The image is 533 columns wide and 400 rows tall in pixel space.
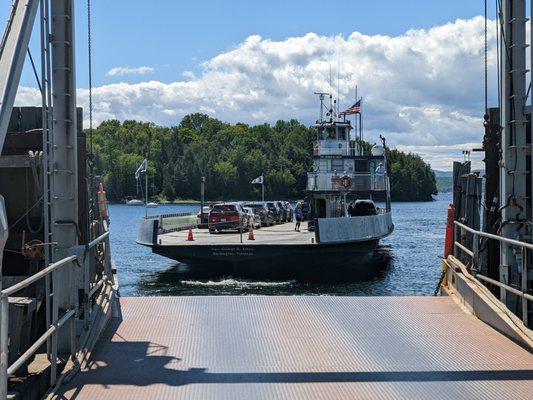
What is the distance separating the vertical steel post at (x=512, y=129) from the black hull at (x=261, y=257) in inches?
684

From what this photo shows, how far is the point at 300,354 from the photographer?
716 cm

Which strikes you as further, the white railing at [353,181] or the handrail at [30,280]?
the white railing at [353,181]

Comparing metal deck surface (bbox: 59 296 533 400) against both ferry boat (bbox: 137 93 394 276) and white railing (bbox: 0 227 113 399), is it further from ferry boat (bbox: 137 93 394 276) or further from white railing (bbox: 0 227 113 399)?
ferry boat (bbox: 137 93 394 276)

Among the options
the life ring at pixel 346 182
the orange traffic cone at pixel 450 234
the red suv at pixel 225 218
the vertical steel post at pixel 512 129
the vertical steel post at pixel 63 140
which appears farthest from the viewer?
the red suv at pixel 225 218

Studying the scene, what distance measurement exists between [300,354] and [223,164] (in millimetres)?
152331

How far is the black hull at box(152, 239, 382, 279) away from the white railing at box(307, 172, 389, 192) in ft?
25.1

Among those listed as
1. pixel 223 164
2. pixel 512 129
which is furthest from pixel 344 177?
pixel 223 164

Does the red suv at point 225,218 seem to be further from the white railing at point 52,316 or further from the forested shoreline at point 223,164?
the forested shoreline at point 223,164

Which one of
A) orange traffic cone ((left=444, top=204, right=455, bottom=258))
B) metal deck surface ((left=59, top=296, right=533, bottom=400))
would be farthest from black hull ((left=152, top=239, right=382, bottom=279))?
metal deck surface ((left=59, top=296, right=533, bottom=400))

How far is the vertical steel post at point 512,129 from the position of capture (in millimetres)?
8727

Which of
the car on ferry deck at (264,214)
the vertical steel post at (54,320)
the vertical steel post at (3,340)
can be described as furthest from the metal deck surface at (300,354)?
the car on ferry deck at (264,214)

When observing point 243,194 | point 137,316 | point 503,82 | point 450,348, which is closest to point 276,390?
point 450,348

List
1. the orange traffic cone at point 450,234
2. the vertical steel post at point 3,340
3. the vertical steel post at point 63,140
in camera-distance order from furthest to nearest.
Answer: the orange traffic cone at point 450,234 < the vertical steel post at point 63,140 < the vertical steel post at point 3,340

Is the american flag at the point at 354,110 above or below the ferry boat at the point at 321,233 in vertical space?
above
